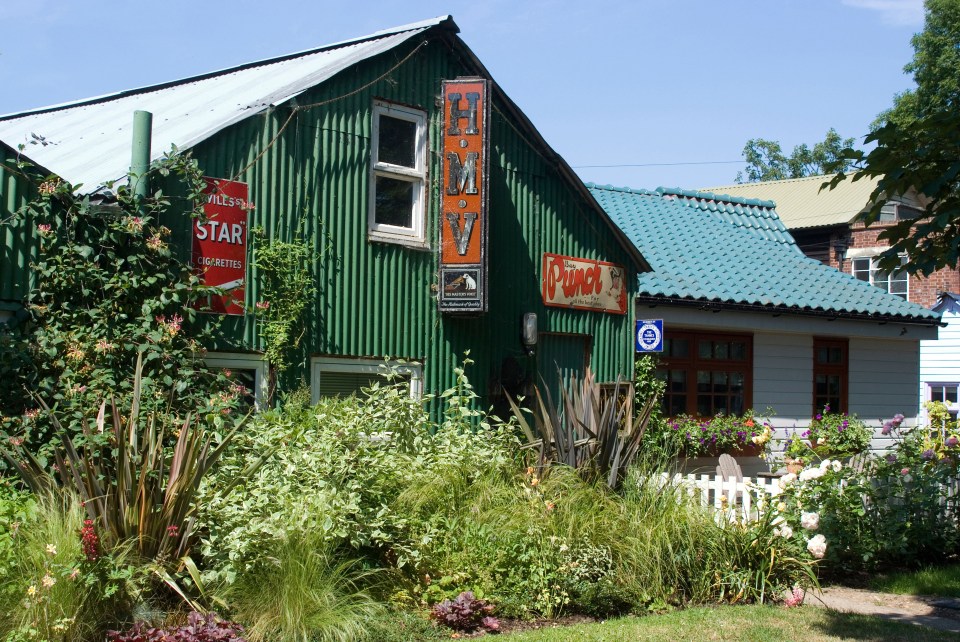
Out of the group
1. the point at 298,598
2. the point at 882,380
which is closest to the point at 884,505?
the point at 298,598

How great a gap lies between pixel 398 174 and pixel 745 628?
5.76 meters

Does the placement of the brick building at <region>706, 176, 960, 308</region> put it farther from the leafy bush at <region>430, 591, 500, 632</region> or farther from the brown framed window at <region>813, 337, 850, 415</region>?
the leafy bush at <region>430, 591, 500, 632</region>

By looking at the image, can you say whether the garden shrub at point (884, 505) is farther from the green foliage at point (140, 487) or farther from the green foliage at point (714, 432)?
the green foliage at point (140, 487)

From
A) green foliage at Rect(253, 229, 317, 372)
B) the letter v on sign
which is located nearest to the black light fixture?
the letter v on sign

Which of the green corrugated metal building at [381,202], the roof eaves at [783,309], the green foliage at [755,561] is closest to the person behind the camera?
the green foliage at [755,561]

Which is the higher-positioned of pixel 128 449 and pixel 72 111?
pixel 72 111

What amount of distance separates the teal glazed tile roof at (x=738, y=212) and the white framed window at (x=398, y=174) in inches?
358

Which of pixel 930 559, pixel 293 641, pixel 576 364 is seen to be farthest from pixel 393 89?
pixel 930 559

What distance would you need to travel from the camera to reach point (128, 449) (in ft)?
23.3

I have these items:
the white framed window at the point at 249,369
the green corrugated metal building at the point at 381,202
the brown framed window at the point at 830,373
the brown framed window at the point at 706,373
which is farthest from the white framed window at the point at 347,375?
the brown framed window at the point at 830,373

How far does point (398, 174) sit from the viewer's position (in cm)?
1095

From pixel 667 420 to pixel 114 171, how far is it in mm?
8581

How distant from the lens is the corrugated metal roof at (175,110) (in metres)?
9.75

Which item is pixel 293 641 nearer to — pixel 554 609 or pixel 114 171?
pixel 554 609
